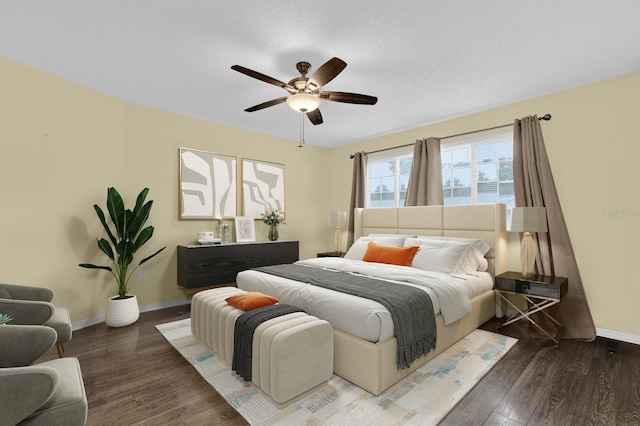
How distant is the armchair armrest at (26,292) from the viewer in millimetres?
2393

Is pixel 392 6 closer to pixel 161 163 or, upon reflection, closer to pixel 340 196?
pixel 161 163

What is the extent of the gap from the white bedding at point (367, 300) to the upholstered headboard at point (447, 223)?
431mm

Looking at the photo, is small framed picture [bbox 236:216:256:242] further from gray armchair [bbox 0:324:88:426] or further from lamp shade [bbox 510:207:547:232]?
lamp shade [bbox 510:207:547:232]

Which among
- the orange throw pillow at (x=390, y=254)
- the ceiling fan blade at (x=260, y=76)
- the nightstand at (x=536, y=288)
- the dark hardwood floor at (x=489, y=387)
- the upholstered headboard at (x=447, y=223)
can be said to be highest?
the ceiling fan blade at (x=260, y=76)

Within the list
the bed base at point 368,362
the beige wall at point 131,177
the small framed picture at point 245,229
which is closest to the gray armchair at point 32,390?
the bed base at point 368,362

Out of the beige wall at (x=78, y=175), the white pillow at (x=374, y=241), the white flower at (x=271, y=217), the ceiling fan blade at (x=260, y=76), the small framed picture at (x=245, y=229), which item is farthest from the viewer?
the white flower at (x=271, y=217)

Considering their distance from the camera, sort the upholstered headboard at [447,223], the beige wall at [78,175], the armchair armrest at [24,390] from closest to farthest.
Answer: the armchair armrest at [24,390]
the beige wall at [78,175]
the upholstered headboard at [447,223]

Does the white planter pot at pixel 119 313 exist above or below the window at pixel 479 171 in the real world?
below

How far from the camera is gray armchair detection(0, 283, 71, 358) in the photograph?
2092 millimetres

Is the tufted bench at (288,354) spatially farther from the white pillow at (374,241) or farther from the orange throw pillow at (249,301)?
the white pillow at (374,241)

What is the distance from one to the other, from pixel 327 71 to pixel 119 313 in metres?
3.33

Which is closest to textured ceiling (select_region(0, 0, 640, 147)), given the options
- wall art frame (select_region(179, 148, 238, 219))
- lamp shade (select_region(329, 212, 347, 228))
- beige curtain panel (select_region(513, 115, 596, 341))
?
beige curtain panel (select_region(513, 115, 596, 341))

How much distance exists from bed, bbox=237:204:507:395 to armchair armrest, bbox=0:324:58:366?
5.38ft

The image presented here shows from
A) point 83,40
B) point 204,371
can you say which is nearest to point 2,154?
point 83,40
